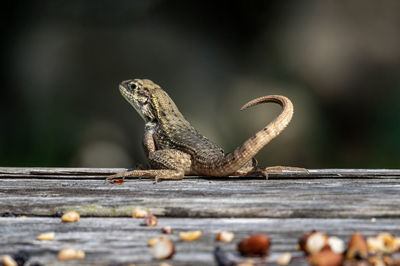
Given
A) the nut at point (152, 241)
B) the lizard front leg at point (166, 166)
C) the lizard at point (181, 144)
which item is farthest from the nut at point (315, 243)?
the lizard front leg at point (166, 166)

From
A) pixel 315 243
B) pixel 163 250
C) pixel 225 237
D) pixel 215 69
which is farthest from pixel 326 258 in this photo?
pixel 215 69

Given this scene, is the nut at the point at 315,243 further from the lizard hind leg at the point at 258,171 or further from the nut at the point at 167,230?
the lizard hind leg at the point at 258,171

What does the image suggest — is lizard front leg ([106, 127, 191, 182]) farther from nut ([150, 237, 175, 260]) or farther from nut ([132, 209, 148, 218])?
nut ([150, 237, 175, 260])

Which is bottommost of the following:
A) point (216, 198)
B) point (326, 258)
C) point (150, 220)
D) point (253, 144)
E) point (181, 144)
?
point (326, 258)

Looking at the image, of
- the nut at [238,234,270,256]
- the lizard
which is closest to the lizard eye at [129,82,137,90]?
the lizard

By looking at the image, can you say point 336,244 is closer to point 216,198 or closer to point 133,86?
point 216,198

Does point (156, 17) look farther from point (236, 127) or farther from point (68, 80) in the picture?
point (236, 127)

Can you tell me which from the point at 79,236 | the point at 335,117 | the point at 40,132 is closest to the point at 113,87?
the point at 40,132
